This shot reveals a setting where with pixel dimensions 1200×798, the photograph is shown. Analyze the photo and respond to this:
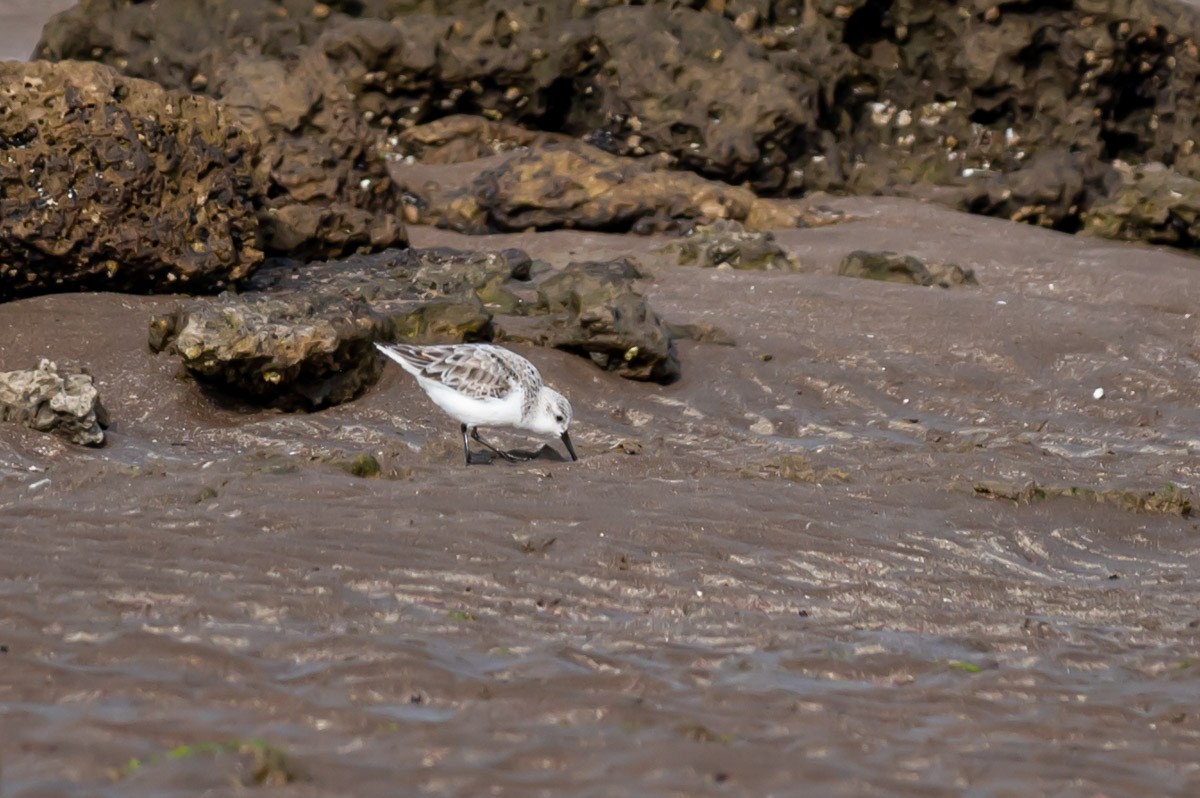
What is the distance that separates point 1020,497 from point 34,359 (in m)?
6.61

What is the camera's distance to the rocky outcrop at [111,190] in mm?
11914

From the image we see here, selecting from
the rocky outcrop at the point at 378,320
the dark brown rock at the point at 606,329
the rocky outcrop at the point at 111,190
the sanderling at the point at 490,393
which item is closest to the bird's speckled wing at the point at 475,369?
the sanderling at the point at 490,393

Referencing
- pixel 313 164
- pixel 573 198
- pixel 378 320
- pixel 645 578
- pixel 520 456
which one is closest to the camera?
pixel 645 578

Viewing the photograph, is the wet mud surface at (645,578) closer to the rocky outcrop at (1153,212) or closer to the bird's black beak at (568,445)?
the bird's black beak at (568,445)

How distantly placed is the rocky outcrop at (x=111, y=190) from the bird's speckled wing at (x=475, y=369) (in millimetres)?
2910

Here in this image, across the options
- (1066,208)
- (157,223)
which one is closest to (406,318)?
(157,223)

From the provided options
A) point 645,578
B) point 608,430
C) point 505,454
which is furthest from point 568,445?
point 645,578

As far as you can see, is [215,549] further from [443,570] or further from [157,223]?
[157,223]

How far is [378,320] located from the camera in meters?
11.5

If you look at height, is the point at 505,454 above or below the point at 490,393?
below

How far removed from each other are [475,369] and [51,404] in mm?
2443

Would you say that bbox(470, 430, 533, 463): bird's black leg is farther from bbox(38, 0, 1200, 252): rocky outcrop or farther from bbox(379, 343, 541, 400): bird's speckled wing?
bbox(38, 0, 1200, 252): rocky outcrop

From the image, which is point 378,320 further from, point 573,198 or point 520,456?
point 573,198

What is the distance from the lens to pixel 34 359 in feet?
37.6
